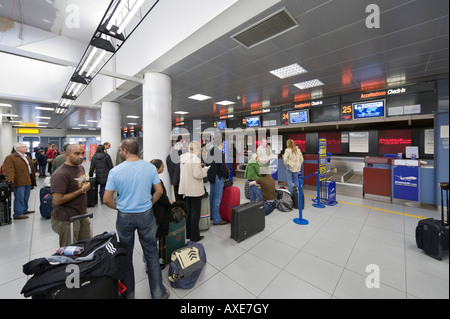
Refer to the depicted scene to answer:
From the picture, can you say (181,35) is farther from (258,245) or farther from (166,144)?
(258,245)

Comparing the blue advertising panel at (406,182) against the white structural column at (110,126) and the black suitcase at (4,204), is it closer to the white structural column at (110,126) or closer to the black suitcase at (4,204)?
the white structural column at (110,126)

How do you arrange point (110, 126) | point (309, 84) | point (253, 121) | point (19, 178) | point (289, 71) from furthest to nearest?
point (253, 121), point (110, 126), point (309, 84), point (289, 71), point (19, 178)

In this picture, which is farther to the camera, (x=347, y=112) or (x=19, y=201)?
(x=347, y=112)

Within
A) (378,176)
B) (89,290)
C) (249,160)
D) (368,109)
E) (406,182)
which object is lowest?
(89,290)

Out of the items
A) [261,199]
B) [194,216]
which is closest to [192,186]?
[194,216]

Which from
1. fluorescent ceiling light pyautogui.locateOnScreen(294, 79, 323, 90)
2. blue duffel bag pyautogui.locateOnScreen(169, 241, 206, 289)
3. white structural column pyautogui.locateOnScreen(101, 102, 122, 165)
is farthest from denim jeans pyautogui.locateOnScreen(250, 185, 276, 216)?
white structural column pyautogui.locateOnScreen(101, 102, 122, 165)

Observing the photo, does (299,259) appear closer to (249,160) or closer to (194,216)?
(194,216)

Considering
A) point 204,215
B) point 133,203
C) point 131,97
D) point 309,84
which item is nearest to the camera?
point 133,203

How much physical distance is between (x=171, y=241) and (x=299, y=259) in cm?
179

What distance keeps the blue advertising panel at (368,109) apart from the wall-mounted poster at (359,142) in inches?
68.8

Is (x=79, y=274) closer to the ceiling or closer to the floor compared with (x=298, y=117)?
closer to the floor

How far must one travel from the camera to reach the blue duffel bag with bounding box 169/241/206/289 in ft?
6.99

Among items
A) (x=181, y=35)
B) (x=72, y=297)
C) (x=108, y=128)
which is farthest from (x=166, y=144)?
(x=108, y=128)

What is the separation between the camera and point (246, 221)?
320 cm
